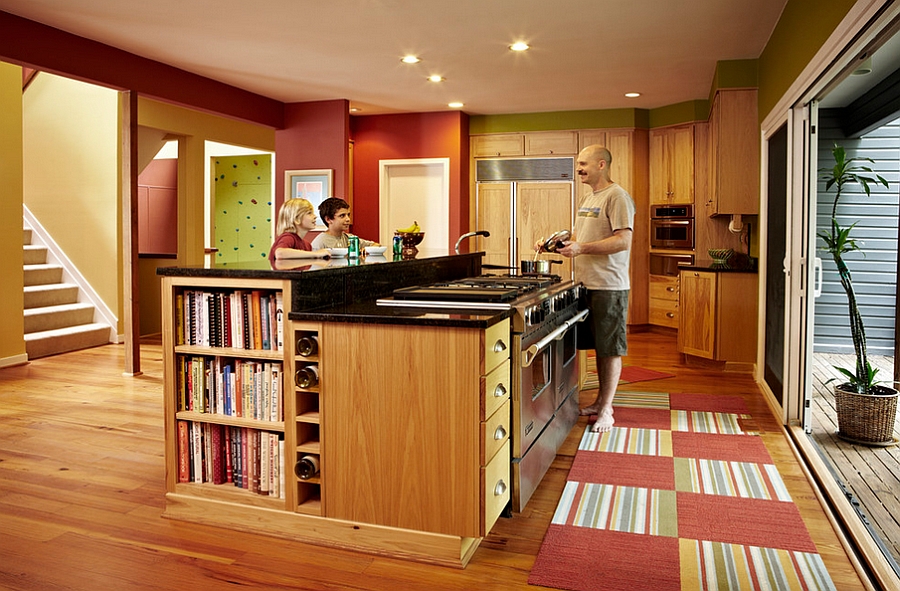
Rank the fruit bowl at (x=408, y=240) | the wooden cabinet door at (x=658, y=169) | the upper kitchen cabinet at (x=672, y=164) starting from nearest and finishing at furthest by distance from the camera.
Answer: the fruit bowl at (x=408, y=240) → the upper kitchen cabinet at (x=672, y=164) → the wooden cabinet door at (x=658, y=169)

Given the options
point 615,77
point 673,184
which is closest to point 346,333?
point 615,77

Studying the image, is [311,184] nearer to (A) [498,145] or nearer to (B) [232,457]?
(A) [498,145]

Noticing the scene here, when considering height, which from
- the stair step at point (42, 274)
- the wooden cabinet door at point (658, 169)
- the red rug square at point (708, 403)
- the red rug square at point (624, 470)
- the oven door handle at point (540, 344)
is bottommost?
the red rug square at point (624, 470)

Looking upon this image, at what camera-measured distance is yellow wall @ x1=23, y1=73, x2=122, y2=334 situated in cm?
747

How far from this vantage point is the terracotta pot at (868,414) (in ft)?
11.8

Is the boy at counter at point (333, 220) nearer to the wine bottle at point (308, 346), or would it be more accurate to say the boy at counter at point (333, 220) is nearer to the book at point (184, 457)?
the book at point (184, 457)

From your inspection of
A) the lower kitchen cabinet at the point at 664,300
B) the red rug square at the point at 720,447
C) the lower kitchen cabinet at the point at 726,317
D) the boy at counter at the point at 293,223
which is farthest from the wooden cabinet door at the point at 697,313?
the boy at counter at the point at 293,223

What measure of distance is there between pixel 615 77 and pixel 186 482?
5286mm

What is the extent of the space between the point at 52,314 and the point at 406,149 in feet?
13.6

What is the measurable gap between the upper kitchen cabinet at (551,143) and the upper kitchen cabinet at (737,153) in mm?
2714

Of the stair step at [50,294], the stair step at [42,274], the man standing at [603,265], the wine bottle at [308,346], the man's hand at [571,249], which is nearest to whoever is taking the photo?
the wine bottle at [308,346]

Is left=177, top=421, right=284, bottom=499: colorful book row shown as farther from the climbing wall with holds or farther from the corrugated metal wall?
the climbing wall with holds

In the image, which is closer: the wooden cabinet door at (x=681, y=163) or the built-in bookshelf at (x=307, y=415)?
the built-in bookshelf at (x=307, y=415)

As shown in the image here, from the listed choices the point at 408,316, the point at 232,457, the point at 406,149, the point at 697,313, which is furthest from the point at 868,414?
the point at 406,149
